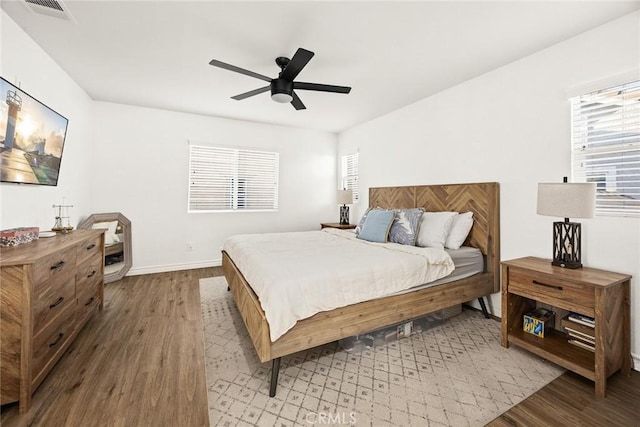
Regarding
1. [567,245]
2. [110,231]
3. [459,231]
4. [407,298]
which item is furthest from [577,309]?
[110,231]

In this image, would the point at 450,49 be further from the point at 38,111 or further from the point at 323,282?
the point at 38,111

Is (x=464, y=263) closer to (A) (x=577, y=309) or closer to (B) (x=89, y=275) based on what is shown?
(A) (x=577, y=309)

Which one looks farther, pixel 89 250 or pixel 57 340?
pixel 89 250

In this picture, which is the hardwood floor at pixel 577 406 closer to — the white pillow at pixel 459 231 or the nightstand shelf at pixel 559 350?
the nightstand shelf at pixel 559 350

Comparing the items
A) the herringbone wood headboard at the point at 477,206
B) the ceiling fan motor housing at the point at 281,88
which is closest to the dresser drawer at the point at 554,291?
the herringbone wood headboard at the point at 477,206

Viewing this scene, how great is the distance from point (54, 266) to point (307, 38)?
8.62ft

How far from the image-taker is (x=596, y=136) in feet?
7.25

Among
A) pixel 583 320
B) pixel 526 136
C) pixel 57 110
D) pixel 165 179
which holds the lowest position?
pixel 583 320

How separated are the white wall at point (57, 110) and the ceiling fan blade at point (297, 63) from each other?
7.16ft

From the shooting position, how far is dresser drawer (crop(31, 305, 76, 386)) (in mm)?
1665

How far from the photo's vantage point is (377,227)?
3.21m

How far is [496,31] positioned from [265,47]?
1998 mm

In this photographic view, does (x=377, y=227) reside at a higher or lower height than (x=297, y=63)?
lower

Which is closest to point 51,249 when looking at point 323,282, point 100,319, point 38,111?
point 100,319
